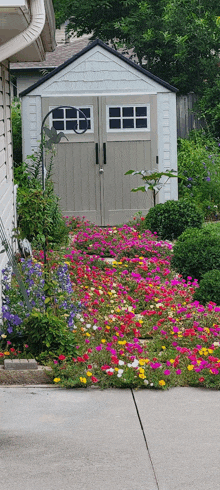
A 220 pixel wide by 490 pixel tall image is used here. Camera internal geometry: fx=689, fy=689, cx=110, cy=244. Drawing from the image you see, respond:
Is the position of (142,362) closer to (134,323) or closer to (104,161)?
(134,323)

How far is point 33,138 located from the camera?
1206 cm

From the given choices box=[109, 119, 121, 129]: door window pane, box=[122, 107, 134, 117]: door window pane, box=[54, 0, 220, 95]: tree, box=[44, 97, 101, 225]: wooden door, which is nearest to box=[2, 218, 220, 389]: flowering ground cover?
box=[44, 97, 101, 225]: wooden door

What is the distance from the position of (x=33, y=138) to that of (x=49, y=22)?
5.31m

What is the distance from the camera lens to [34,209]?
781 cm

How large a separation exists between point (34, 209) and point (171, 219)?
9.74 ft

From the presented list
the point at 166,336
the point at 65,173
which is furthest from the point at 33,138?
the point at 166,336

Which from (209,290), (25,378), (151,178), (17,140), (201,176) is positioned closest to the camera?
(25,378)

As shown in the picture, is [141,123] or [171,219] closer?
[171,219]

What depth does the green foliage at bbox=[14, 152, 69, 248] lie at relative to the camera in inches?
312

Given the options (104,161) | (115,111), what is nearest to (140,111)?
(115,111)

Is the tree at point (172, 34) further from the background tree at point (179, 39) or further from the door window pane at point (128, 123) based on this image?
the door window pane at point (128, 123)

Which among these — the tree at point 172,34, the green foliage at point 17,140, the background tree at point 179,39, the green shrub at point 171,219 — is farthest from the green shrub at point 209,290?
the tree at point 172,34

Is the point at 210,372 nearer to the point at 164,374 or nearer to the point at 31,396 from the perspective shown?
the point at 164,374

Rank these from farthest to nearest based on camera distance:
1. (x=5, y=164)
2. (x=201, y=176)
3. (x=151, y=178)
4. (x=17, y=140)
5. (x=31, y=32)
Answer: (x=17, y=140)
(x=201, y=176)
(x=151, y=178)
(x=5, y=164)
(x=31, y=32)
